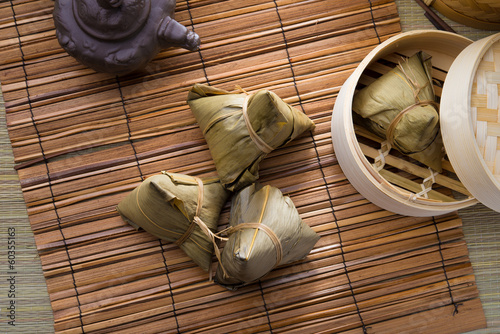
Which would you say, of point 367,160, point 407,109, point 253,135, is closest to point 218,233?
point 253,135

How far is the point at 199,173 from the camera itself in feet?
5.51

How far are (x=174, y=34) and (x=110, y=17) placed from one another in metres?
0.22

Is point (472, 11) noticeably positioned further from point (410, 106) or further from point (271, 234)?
point (271, 234)

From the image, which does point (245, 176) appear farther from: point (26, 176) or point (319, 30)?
point (26, 176)

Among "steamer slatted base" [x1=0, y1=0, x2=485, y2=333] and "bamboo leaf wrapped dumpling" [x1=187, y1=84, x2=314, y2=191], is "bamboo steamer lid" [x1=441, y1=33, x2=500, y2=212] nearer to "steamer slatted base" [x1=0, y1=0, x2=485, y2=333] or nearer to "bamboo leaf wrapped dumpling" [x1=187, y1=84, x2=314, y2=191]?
"steamer slatted base" [x1=0, y1=0, x2=485, y2=333]

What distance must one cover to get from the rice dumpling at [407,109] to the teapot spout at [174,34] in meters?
0.67

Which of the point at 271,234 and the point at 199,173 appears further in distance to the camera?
the point at 199,173

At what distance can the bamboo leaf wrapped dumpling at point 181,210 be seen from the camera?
4.96 ft

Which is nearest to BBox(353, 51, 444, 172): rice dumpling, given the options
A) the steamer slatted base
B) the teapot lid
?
the steamer slatted base

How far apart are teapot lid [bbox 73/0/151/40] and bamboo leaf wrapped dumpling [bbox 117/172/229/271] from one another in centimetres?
53

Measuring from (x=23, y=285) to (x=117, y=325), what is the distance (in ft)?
1.37

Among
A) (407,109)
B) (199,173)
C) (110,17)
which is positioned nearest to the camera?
(110,17)

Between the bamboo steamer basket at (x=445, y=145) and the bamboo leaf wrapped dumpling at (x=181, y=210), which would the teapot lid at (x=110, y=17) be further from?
the bamboo steamer basket at (x=445, y=145)

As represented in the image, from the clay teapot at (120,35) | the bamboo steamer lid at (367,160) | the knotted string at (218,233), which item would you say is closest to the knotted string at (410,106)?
the bamboo steamer lid at (367,160)
